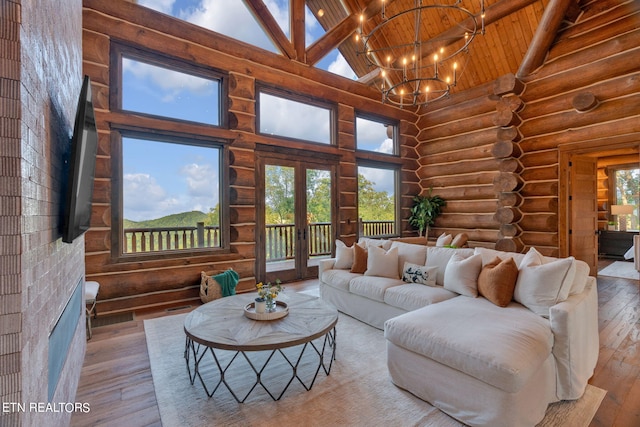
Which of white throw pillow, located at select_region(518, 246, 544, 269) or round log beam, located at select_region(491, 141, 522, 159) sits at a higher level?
round log beam, located at select_region(491, 141, 522, 159)

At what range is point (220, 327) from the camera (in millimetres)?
2361

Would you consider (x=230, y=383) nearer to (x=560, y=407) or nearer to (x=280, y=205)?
(x=560, y=407)

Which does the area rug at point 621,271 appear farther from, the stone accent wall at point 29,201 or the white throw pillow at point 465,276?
the stone accent wall at point 29,201

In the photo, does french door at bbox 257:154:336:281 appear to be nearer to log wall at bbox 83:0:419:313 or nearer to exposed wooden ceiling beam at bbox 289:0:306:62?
log wall at bbox 83:0:419:313

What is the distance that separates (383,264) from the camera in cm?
393

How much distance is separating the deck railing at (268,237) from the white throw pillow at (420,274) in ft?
8.32

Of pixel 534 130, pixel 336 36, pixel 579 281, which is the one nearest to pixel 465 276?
pixel 579 281

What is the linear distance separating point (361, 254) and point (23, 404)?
356cm

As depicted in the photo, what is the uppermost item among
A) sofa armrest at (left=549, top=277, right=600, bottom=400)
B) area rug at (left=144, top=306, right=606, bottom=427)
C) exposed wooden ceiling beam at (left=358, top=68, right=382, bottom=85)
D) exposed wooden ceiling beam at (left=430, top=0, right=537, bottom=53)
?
exposed wooden ceiling beam at (left=430, top=0, right=537, bottom=53)

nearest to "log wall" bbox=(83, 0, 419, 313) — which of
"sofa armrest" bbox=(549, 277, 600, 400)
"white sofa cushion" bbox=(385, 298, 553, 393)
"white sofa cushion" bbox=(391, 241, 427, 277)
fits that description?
"white sofa cushion" bbox=(391, 241, 427, 277)

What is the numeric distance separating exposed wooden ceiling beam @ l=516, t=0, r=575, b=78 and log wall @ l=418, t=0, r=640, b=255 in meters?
0.19

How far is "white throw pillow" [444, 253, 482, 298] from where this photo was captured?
9.60 ft

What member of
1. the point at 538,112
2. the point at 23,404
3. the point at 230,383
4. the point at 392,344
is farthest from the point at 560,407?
the point at 538,112

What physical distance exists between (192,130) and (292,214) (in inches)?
87.8
